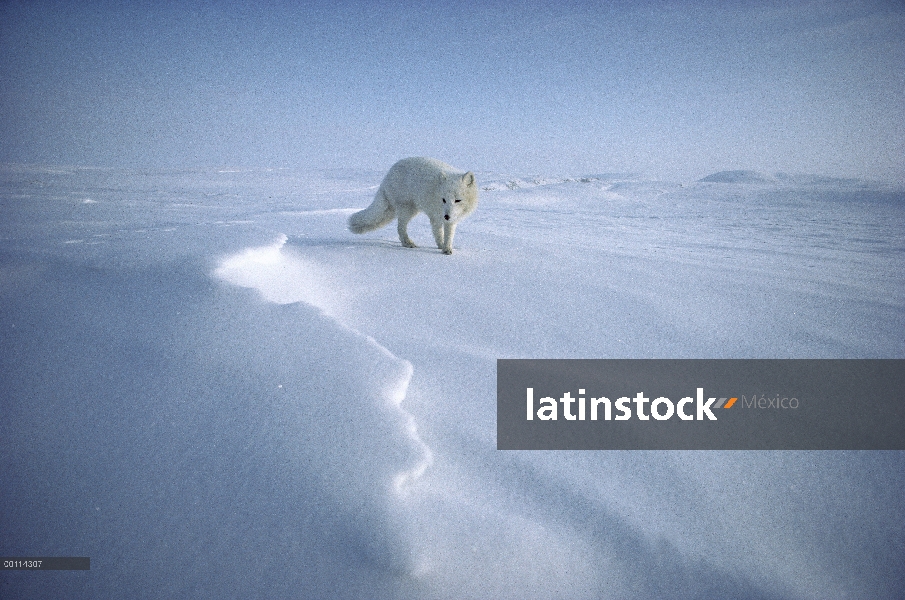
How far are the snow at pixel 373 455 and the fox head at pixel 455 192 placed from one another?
75cm

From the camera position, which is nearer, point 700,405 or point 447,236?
point 700,405

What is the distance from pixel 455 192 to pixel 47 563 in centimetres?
265

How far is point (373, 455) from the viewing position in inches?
41.5

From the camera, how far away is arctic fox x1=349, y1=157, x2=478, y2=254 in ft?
9.97

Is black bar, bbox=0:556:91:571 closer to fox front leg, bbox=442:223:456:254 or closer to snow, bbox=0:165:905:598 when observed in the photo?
snow, bbox=0:165:905:598

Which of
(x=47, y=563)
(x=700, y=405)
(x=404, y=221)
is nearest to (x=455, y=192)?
(x=404, y=221)

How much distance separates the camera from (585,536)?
957 millimetres

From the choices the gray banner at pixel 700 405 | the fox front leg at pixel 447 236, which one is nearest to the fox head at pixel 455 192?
the fox front leg at pixel 447 236

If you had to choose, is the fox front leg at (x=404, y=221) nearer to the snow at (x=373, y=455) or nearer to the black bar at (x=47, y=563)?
the snow at (x=373, y=455)

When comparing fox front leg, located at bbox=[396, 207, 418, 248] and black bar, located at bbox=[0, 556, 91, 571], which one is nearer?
black bar, located at bbox=[0, 556, 91, 571]

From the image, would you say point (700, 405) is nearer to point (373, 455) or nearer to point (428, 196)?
point (373, 455)

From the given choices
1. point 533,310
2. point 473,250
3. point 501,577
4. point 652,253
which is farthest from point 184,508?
point 652,253

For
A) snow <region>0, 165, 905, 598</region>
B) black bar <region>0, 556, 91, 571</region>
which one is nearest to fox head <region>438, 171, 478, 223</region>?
snow <region>0, 165, 905, 598</region>

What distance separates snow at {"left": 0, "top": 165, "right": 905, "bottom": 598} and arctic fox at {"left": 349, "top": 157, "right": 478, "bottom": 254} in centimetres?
81
